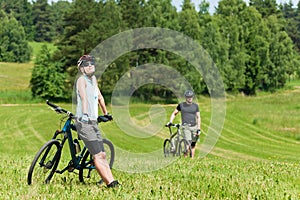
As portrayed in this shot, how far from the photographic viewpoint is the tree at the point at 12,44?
129m

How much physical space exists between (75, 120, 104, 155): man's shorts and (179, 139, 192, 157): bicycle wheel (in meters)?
9.24

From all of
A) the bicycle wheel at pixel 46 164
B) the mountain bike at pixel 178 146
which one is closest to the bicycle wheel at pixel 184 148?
the mountain bike at pixel 178 146

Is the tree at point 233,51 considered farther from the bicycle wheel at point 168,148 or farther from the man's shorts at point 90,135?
the man's shorts at point 90,135

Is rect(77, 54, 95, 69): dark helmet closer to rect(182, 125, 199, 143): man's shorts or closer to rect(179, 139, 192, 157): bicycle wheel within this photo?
rect(182, 125, 199, 143): man's shorts

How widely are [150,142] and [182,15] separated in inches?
1693

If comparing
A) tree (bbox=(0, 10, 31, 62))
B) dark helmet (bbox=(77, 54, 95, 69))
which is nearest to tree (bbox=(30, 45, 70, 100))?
dark helmet (bbox=(77, 54, 95, 69))

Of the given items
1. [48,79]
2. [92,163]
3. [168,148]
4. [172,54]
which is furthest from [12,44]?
[92,163]

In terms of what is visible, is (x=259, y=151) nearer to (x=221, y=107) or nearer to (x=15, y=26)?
(x=221, y=107)

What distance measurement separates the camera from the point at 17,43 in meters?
134

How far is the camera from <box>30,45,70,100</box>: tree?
6569cm

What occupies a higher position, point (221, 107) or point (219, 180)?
point (221, 107)

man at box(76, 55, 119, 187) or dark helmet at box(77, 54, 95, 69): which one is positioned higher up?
dark helmet at box(77, 54, 95, 69)

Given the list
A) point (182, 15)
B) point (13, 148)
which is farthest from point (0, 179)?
point (182, 15)

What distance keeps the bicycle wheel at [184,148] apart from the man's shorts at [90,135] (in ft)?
30.3
